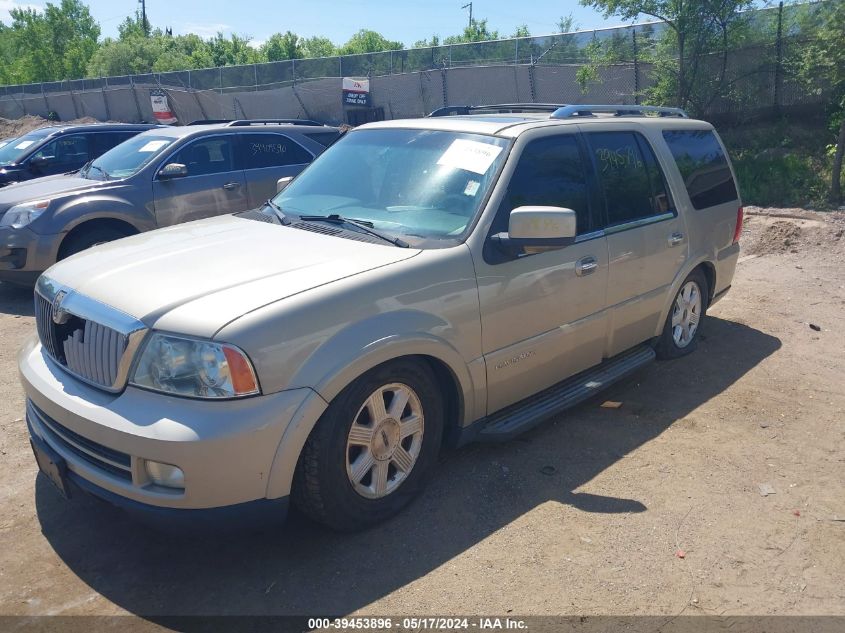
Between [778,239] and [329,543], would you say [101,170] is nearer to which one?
[329,543]

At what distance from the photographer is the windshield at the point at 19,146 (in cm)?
1150

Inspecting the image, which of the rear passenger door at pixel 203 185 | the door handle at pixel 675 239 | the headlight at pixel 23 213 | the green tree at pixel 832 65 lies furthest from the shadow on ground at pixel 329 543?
the green tree at pixel 832 65

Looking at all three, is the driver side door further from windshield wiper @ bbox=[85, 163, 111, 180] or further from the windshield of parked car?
windshield wiper @ bbox=[85, 163, 111, 180]

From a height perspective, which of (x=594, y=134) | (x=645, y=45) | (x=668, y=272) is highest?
(x=645, y=45)

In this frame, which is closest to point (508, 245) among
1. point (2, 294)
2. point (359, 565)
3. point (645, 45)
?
point (359, 565)

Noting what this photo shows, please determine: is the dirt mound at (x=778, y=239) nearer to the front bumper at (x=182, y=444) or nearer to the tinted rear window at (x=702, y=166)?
the tinted rear window at (x=702, y=166)

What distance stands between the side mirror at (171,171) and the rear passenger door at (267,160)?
824 mm

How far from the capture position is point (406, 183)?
4.12 m

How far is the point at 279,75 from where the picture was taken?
27.5 m

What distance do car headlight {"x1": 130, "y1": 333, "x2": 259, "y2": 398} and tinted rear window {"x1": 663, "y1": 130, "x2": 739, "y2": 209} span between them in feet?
12.9

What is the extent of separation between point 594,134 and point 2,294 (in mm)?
6960

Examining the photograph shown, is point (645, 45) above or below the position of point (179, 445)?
above

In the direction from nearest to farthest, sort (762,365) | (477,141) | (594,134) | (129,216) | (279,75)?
(477,141) → (594,134) → (762,365) → (129,216) → (279,75)

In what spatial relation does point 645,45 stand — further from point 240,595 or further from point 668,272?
point 240,595
